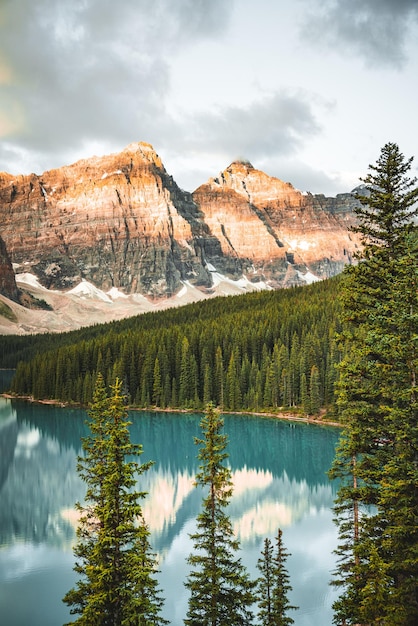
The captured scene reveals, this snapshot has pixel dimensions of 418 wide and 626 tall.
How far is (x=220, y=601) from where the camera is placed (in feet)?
63.9

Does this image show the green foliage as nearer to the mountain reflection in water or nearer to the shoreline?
the mountain reflection in water

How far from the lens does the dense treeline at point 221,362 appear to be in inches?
3895

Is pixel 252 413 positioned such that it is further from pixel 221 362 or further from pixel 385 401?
pixel 385 401

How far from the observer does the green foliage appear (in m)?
→ 16.5

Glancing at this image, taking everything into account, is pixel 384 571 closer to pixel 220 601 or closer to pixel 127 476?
pixel 220 601

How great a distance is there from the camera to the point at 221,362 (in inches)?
4163

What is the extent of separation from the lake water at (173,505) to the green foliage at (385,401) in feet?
41.7

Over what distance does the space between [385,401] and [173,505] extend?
112 ft

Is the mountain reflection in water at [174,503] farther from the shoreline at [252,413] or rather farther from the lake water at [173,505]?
the shoreline at [252,413]

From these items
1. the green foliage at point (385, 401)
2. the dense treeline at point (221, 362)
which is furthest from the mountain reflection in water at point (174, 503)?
the green foliage at point (385, 401)

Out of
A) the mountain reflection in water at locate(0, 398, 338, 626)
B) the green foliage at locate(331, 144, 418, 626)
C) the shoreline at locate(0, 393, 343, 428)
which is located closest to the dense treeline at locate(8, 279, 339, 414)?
the shoreline at locate(0, 393, 343, 428)

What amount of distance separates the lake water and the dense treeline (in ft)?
31.7

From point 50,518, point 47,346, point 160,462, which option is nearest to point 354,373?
point 50,518

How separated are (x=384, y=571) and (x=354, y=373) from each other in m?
6.17
